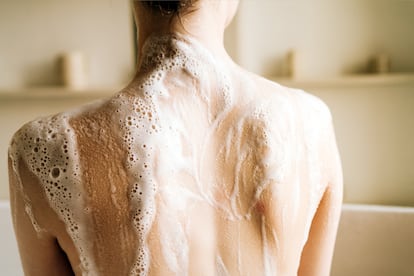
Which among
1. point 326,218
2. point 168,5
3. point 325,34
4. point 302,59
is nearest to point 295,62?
point 302,59

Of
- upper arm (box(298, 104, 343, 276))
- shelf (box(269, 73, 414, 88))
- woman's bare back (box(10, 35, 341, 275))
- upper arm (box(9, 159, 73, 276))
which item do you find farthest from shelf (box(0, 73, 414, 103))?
upper arm (box(9, 159, 73, 276))

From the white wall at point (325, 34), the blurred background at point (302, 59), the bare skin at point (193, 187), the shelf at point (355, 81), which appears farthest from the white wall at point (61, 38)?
the bare skin at point (193, 187)

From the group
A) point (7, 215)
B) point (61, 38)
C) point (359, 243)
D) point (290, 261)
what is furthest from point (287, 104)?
point (61, 38)

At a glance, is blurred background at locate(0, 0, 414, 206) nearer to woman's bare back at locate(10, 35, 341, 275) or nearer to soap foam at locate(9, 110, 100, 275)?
woman's bare back at locate(10, 35, 341, 275)

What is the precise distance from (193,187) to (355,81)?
1.26 metres

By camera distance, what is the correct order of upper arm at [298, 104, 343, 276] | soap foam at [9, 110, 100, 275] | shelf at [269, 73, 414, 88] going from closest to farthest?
soap foam at [9, 110, 100, 275]
upper arm at [298, 104, 343, 276]
shelf at [269, 73, 414, 88]

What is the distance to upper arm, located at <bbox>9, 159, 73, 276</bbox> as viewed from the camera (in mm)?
616

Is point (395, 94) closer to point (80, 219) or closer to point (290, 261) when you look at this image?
point (290, 261)

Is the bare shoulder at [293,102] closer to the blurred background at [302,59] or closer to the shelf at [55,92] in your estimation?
the blurred background at [302,59]

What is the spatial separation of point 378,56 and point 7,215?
1.72 m

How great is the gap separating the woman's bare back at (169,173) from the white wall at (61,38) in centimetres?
137

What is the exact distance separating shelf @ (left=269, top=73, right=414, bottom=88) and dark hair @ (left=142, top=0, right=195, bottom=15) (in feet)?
3.84

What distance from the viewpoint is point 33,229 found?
64 cm

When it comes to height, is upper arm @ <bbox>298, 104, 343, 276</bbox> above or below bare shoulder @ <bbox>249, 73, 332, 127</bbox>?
below
